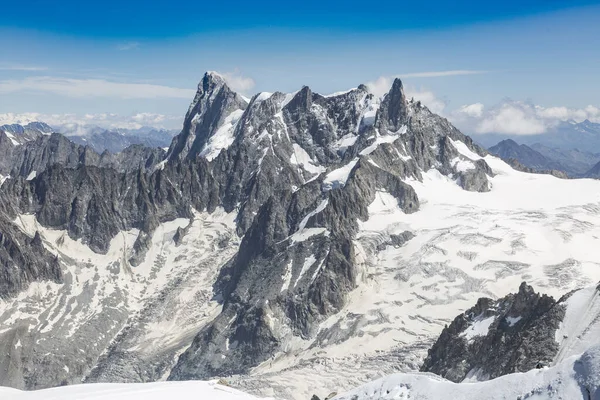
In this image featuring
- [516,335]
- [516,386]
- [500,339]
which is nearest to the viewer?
[516,386]

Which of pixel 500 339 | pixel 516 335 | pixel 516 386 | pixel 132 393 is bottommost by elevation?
pixel 132 393

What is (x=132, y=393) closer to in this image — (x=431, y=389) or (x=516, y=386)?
(x=431, y=389)

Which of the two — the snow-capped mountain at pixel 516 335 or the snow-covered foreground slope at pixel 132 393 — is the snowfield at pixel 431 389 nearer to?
the snow-covered foreground slope at pixel 132 393

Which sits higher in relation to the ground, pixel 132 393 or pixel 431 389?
pixel 431 389

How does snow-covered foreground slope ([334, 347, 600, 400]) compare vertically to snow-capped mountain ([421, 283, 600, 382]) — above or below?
above

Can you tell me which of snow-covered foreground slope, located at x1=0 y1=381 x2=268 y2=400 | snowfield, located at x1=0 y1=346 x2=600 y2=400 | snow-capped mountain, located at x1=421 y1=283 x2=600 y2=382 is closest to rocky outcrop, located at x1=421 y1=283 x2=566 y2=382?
snow-capped mountain, located at x1=421 y1=283 x2=600 y2=382

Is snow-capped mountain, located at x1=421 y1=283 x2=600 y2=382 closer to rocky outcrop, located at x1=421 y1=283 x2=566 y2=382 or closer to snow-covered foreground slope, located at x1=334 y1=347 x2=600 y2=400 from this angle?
rocky outcrop, located at x1=421 y1=283 x2=566 y2=382

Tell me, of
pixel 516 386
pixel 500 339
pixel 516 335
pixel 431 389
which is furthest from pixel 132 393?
pixel 516 335

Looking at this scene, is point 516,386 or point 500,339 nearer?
point 516,386

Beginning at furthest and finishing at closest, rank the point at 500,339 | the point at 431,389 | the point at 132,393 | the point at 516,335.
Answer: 1. the point at 500,339
2. the point at 516,335
3. the point at 132,393
4. the point at 431,389
